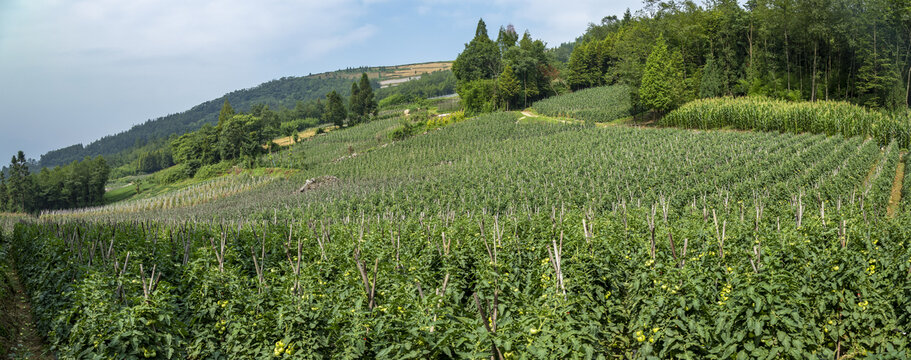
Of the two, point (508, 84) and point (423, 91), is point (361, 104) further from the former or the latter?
point (423, 91)

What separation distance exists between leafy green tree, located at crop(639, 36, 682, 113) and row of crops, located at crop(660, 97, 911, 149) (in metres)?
1.47

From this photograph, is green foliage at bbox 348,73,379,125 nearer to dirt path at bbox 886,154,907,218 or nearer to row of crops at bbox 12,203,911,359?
dirt path at bbox 886,154,907,218

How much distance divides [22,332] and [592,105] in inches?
2375

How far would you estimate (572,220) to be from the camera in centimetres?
1162

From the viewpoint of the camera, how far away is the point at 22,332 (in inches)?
395

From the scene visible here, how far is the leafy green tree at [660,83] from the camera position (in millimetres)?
45281

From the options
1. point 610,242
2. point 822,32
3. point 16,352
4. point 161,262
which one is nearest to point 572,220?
point 610,242

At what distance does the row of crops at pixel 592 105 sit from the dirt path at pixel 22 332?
47.9 m

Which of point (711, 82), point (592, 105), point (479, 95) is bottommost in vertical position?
point (592, 105)

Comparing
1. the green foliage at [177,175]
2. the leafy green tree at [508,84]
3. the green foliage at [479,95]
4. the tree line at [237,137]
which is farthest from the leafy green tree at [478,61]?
the green foliage at [177,175]

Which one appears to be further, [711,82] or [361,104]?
[361,104]

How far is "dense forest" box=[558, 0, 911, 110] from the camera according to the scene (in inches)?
1505

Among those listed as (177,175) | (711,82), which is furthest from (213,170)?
(711,82)

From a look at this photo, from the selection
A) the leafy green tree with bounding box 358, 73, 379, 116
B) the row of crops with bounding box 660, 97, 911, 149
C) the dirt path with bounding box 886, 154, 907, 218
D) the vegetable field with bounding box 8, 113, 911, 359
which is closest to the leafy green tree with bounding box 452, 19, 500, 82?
the leafy green tree with bounding box 358, 73, 379, 116
